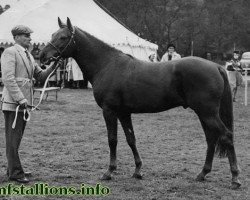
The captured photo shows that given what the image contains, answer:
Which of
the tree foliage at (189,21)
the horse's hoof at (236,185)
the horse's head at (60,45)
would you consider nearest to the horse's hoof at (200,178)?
the horse's hoof at (236,185)

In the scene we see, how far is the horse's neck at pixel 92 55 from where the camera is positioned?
258 inches

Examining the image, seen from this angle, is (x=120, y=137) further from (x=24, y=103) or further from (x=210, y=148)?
(x=24, y=103)

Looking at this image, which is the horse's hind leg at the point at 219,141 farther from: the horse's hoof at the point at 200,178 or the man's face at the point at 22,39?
the man's face at the point at 22,39

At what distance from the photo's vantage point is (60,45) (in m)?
6.42

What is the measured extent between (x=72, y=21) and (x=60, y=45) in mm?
16999

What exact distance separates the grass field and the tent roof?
10290 mm

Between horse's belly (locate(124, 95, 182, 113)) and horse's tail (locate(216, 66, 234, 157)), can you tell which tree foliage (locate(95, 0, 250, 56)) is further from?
horse's tail (locate(216, 66, 234, 157))

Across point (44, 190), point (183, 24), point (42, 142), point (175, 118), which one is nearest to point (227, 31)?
point (183, 24)

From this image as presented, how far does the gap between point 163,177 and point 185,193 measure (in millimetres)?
822

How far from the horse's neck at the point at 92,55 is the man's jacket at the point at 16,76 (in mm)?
721

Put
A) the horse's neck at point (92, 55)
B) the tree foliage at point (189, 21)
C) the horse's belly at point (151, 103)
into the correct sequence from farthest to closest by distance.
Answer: the tree foliage at point (189, 21) < the horse's neck at point (92, 55) < the horse's belly at point (151, 103)

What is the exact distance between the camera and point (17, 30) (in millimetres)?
6027

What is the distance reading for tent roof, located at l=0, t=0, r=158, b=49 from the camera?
74.4ft

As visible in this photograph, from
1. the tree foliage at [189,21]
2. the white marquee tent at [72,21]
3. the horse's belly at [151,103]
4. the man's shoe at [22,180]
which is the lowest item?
the man's shoe at [22,180]
